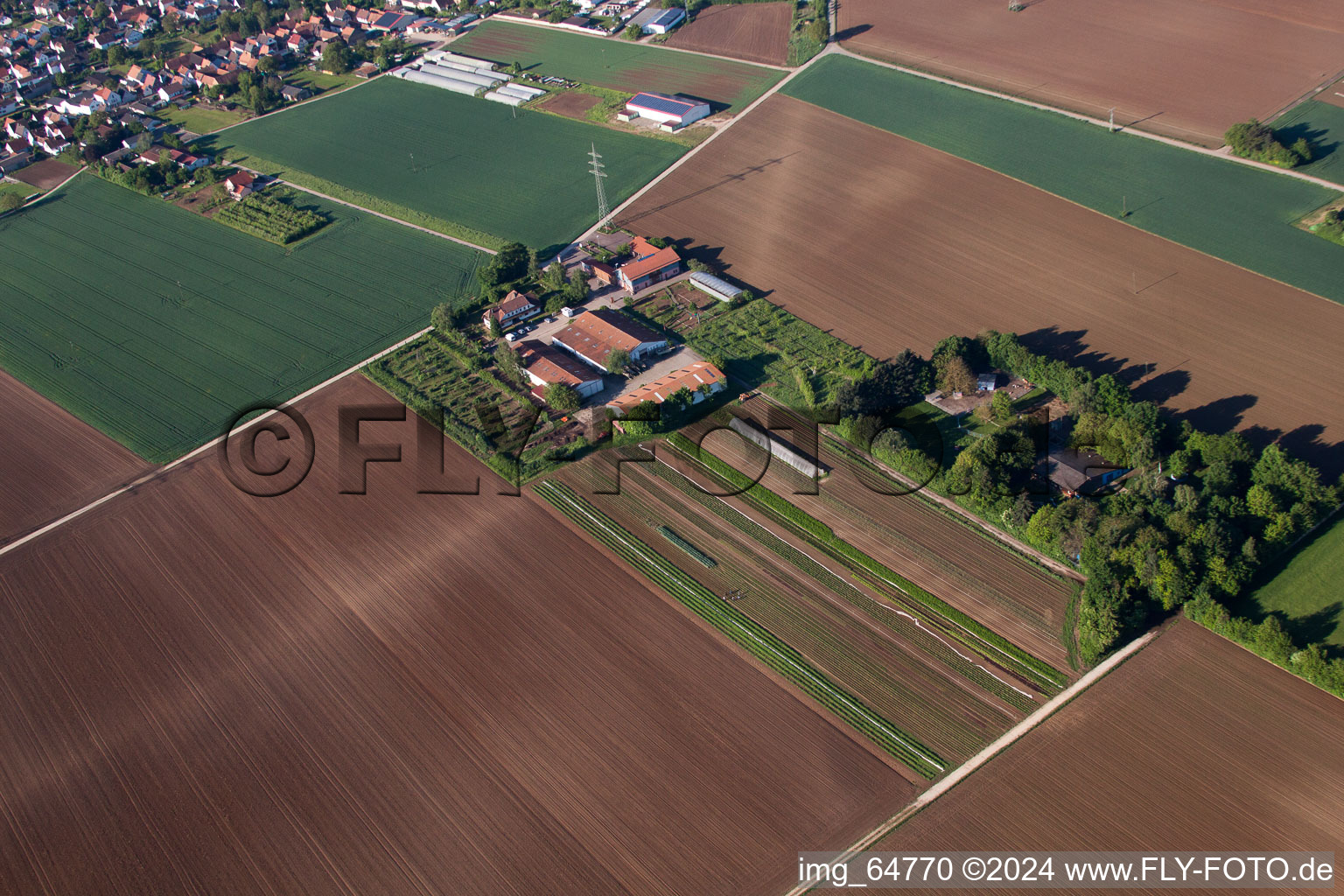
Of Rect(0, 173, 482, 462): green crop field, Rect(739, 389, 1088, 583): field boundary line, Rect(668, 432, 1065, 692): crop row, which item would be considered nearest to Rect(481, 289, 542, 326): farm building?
Rect(0, 173, 482, 462): green crop field

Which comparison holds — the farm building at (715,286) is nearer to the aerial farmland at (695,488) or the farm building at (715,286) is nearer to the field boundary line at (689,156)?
the aerial farmland at (695,488)

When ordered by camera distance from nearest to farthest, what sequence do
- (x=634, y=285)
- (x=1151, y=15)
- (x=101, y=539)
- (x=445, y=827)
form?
(x=445, y=827) → (x=101, y=539) → (x=634, y=285) → (x=1151, y=15)

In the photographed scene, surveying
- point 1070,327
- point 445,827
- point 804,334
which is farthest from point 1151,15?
point 445,827

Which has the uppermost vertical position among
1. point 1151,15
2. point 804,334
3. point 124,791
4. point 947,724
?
point 1151,15

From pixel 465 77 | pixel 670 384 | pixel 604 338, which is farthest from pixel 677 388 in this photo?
pixel 465 77

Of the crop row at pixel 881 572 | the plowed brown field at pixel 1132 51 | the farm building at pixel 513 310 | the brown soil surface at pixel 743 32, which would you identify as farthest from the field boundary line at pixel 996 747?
the brown soil surface at pixel 743 32

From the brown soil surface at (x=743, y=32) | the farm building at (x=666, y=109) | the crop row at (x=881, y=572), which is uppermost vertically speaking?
the brown soil surface at (x=743, y=32)

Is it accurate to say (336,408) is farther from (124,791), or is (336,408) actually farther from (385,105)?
(385,105)
